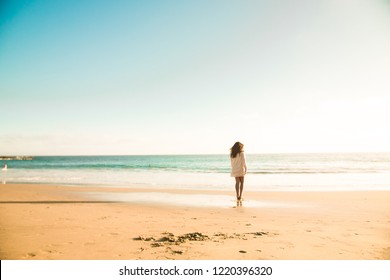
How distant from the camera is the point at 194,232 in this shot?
18.4 feet

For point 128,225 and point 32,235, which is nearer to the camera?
point 32,235

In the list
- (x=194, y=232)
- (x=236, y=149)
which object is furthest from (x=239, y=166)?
(x=194, y=232)

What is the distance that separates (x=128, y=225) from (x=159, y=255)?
219 centimetres

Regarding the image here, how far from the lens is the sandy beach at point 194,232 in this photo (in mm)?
4406

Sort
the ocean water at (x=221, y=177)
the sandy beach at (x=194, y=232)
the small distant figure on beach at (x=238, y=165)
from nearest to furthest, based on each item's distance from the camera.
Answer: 1. the sandy beach at (x=194, y=232)
2. the small distant figure on beach at (x=238, y=165)
3. the ocean water at (x=221, y=177)

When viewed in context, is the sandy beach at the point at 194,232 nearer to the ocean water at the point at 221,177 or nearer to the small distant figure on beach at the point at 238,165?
the small distant figure on beach at the point at 238,165

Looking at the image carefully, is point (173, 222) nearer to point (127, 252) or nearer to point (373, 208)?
point (127, 252)

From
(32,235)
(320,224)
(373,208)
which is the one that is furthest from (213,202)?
(32,235)

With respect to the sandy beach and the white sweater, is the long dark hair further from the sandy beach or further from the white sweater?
the sandy beach

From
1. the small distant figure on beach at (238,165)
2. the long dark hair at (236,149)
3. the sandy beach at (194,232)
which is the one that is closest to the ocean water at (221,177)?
the small distant figure on beach at (238,165)

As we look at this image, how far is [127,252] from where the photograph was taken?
4438 mm

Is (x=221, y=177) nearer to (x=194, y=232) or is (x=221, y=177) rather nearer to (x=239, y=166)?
(x=239, y=166)
